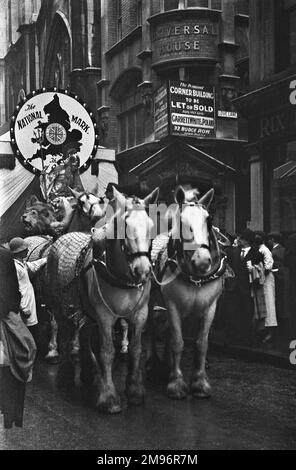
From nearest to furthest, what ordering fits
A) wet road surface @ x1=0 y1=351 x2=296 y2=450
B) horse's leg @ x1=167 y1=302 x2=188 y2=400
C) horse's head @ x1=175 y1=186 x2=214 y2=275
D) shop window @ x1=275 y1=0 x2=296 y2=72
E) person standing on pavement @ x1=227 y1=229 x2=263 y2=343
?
A: 1. wet road surface @ x1=0 y1=351 x2=296 y2=450
2. horse's head @ x1=175 y1=186 x2=214 y2=275
3. horse's leg @ x1=167 y1=302 x2=188 y2=400
4. person standing on pavement @ x1=227 y1=229 x2=263 y2=343
5. shop window @ x1=275 y1=0 x2=296 y2=72

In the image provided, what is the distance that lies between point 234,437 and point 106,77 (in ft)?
21.4

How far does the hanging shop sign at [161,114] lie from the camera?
8.12 m

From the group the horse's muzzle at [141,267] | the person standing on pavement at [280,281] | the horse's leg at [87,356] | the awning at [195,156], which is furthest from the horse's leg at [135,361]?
the person standing on pavement at [280,281]

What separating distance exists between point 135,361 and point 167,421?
76cm

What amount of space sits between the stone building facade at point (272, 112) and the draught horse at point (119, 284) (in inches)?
137

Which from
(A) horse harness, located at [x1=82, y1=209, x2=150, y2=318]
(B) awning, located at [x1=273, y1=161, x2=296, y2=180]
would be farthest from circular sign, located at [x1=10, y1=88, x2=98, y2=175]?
(A) horse harness, located at [x1=82, y1=209, x2=150, y2=318]

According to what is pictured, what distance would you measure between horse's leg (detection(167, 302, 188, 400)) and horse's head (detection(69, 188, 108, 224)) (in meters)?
1.17

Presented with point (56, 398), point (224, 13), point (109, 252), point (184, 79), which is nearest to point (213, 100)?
point (184, 79)

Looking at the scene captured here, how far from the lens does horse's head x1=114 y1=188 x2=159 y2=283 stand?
5504mm

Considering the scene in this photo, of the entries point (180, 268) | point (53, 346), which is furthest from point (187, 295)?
point (53, 346)

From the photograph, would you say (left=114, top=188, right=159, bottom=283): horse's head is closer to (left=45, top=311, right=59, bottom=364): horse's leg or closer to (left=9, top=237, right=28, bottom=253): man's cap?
(left=9, top=237, right=28, bottom=253): man's cap

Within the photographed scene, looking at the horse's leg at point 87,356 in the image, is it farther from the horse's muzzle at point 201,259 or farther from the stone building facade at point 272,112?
the stone building facade at point 272,112

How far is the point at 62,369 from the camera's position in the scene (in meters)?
7.15

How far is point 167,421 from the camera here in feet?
18.6
